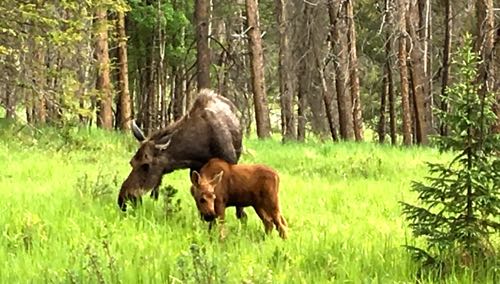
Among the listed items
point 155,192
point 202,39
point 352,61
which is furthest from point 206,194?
point 352,61

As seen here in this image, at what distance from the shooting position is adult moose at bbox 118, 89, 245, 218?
10.4m

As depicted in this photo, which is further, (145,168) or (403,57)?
(403,57)

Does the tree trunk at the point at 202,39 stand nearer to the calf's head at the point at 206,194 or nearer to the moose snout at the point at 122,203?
the moose snout at the point at 122,203

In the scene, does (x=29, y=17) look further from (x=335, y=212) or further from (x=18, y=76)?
(x=335, y=212)

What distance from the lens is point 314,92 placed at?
142 ft

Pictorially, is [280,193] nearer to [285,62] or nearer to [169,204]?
[169,204]

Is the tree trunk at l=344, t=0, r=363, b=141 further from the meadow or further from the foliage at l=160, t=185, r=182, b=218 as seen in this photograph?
the foliage at l=160, t=185, r=182, b=218

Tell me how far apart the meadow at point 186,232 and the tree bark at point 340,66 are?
516 inches

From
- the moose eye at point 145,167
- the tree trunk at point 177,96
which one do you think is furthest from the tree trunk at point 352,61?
the moose eye at point 145,167

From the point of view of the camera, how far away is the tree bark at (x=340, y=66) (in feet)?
91.9

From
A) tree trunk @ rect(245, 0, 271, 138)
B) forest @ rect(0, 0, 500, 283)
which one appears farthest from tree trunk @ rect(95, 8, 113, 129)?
tree trunk @ rect(245, 0, 271, 138)

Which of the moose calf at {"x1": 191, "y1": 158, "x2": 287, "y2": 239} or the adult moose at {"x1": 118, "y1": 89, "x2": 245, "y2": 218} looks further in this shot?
the adult moose at {"x1": 118, "y1": 89, "x2": 245, "y2": 218}

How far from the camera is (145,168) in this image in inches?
410

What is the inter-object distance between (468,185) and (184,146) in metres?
5.05
